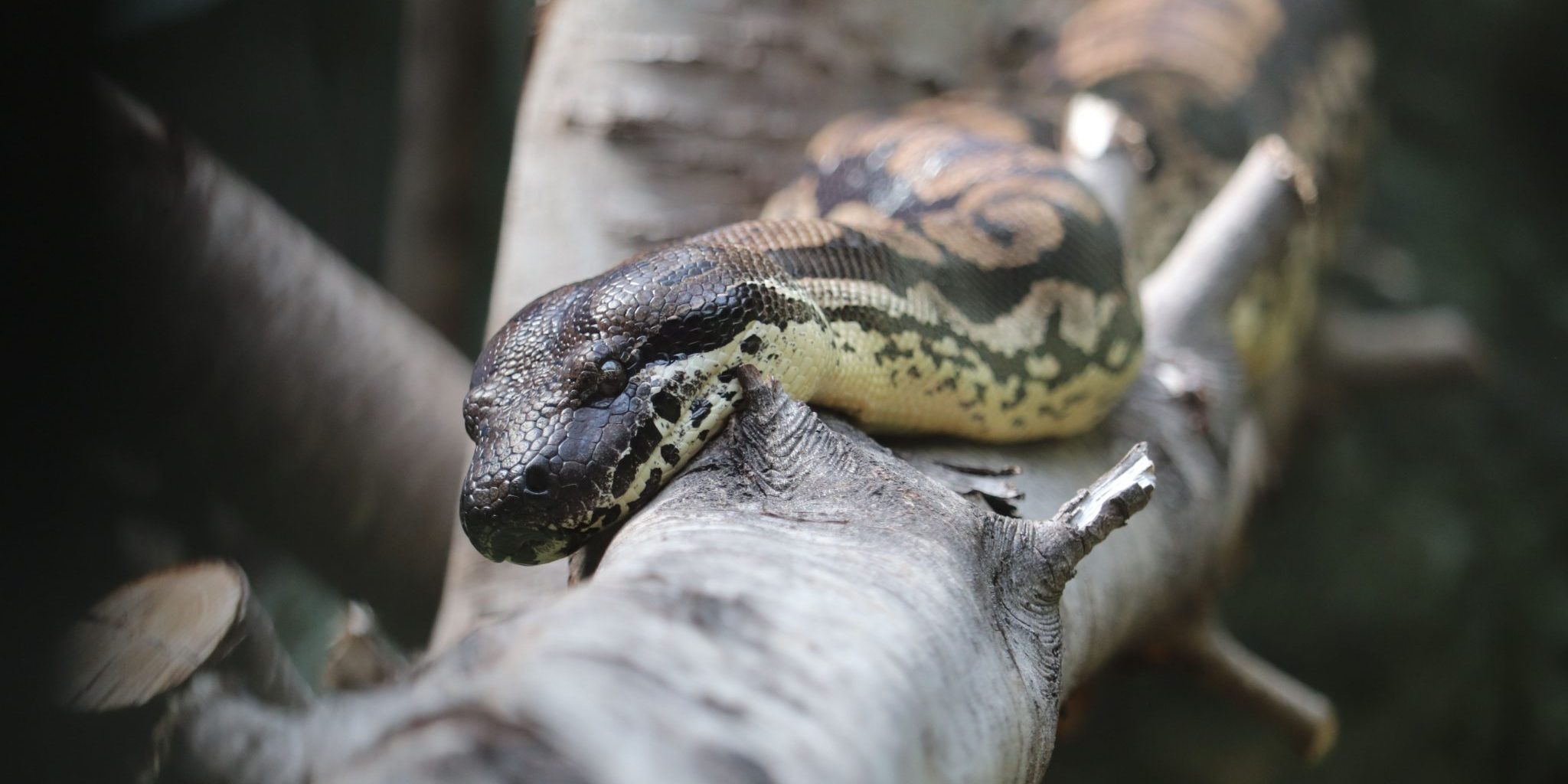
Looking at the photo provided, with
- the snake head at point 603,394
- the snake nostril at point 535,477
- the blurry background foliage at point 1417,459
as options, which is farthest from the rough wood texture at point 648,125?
the blurry background foliage at point 1417,459

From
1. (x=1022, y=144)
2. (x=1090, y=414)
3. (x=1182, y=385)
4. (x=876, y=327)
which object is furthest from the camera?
(x=1022, y=144)

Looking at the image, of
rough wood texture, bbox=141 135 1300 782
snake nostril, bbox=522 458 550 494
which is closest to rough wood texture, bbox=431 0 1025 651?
snake nostril, bbox=522 458 550 494

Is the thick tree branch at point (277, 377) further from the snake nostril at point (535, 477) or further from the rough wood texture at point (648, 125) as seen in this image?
the snake nostril at point (535, 477)

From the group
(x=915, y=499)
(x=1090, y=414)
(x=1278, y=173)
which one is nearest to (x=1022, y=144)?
(x=1278, y=173)

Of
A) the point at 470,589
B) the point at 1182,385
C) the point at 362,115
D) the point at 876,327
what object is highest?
the point at 876,327

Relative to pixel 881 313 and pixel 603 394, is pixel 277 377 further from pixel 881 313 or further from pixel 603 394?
pixel 881 313

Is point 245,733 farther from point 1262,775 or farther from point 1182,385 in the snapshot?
point 1262,775

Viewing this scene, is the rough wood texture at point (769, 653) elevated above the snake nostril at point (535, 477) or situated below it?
above

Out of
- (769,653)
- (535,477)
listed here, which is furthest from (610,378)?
(769,653)
